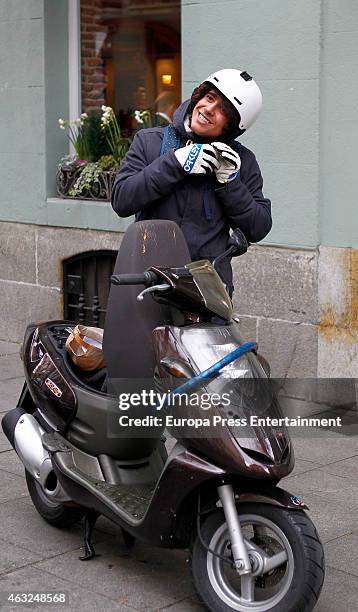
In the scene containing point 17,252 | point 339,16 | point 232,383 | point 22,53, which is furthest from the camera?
point 17,252

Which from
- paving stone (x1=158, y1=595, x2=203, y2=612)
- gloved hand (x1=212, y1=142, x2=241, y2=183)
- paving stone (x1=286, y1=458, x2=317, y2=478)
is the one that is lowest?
paving stone (x1=286, y1=458, x2=317, y2=478)

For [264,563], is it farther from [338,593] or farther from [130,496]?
[130,496]

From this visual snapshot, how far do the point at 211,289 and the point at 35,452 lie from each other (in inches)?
45.5

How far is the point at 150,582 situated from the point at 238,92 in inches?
77.1

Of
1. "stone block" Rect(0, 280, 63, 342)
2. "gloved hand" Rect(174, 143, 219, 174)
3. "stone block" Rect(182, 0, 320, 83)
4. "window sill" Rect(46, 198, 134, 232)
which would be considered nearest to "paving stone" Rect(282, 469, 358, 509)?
"gloved hand" Rect(174, 143, 219, 174)

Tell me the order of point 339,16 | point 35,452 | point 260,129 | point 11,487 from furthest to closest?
point 260,129 → point 339,16 → point 11,487 → point 35,452

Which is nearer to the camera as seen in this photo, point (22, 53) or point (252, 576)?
point (252, 576)

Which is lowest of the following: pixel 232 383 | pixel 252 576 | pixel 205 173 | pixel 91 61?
pixel 252 576

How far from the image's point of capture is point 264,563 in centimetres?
367

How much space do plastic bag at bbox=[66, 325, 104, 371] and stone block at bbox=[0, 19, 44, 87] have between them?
14.1 ft

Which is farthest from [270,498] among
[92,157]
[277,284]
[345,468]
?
[92,157]

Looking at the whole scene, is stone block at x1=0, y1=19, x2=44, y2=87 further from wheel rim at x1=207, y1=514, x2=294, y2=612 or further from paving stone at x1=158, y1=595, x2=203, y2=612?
wheel rim at x1=207, y1=514, x2=294, y2=612

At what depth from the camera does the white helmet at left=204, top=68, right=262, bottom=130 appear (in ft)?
14.4

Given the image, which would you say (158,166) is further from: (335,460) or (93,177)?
(93,177)
